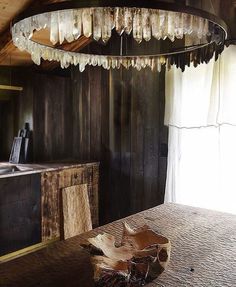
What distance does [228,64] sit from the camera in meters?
2.54

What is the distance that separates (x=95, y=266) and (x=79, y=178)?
2.34 meters

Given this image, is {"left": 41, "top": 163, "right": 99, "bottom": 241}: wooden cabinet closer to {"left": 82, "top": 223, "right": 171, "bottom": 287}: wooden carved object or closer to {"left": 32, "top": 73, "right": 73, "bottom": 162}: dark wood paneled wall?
{"left": 32, "top": 73, "right": 73, "bottom": 162}: dark wood paneled wall

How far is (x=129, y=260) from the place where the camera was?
110 centimetres

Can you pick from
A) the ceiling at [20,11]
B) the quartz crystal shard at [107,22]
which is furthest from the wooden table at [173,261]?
the ceiling at [20,11]

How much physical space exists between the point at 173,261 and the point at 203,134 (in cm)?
165

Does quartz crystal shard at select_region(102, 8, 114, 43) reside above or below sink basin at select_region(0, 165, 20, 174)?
above

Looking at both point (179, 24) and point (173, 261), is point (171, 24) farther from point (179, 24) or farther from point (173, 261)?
point (173, 261)

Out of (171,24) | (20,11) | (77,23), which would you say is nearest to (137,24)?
→ (171,24)

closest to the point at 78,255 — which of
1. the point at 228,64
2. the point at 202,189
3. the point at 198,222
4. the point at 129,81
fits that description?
the point at 198,222

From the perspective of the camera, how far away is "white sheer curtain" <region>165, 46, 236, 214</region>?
256 centimetres

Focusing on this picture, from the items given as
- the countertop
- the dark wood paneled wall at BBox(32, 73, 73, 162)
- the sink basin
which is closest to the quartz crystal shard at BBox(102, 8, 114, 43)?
the countertop

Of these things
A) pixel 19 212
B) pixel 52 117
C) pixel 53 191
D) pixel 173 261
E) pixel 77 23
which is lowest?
pixel 19 212

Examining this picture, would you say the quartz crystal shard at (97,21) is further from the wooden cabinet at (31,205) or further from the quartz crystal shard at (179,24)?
the wooden cabinet at (31,205)

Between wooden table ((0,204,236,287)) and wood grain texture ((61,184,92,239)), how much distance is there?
0.86 ft
